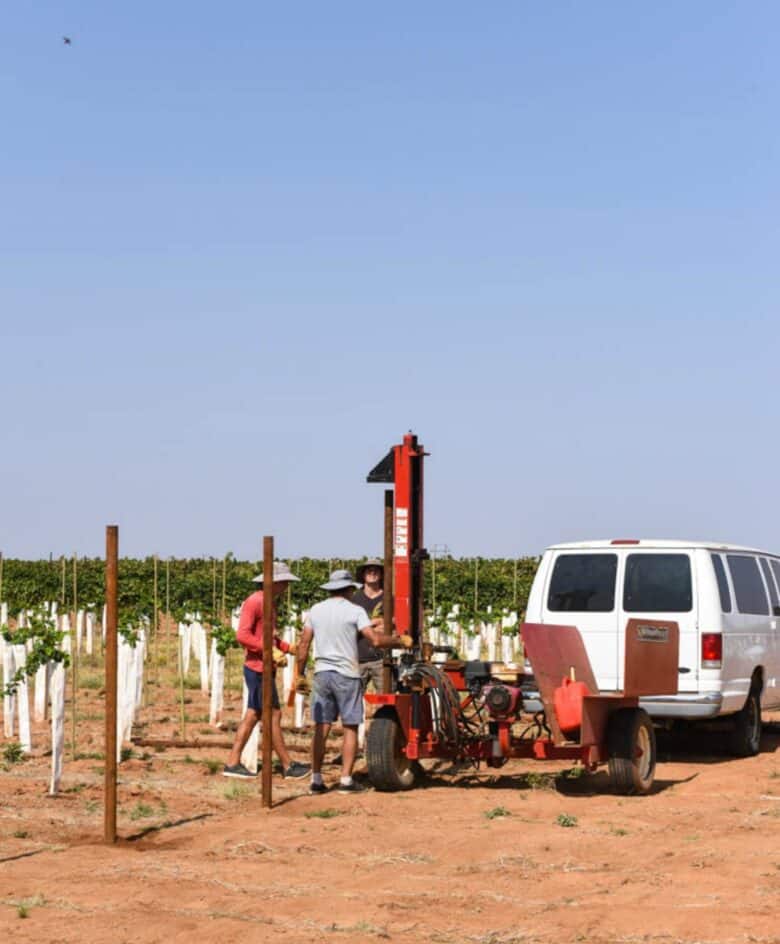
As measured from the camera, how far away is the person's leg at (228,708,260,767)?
12.9m

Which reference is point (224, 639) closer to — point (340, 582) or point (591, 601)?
point (591, 601)

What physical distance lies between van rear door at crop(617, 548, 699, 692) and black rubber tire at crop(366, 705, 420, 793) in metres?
2.57

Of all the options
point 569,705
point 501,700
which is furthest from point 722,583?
point 501,700

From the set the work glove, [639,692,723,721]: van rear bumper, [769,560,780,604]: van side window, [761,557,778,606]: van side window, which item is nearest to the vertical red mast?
the work glove

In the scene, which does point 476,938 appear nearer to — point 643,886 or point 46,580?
point 643,886

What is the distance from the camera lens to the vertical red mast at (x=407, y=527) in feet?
45.0

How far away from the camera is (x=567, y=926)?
25.4ft

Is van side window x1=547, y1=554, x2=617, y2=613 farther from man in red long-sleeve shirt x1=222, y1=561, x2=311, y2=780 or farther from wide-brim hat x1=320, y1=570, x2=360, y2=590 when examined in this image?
man in red long-sleeve shirt x1=222, y1=561, x2=311, y2=780

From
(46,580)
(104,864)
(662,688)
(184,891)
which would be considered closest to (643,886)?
(184,891)

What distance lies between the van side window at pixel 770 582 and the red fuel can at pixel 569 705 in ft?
13.7

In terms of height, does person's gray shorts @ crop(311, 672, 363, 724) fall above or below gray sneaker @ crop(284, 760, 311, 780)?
above

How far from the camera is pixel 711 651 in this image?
13953 mm

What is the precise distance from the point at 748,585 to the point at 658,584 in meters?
1.38

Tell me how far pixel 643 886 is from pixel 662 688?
4492 mm
